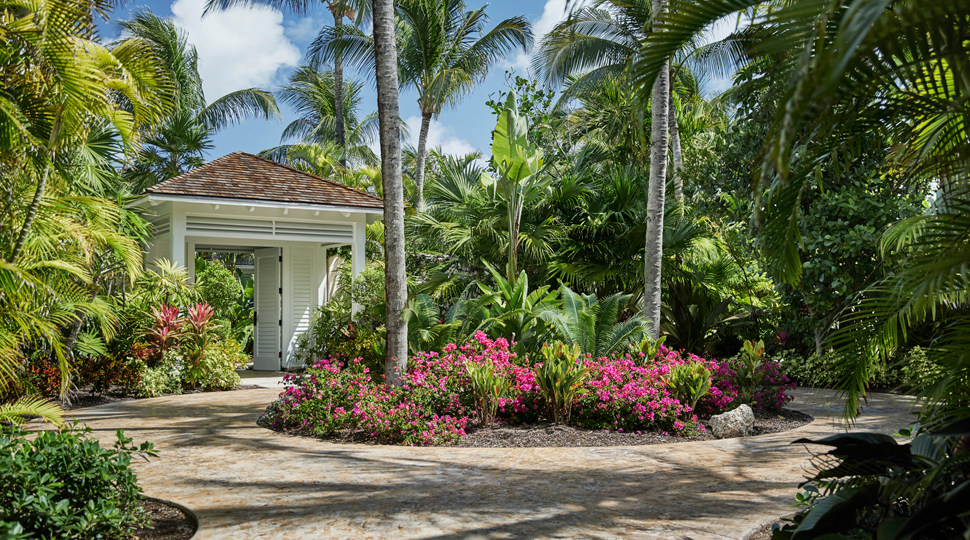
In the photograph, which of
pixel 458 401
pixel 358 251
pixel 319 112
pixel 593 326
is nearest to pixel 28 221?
pixel 458 401

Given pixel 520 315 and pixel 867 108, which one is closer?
pixel 867 108

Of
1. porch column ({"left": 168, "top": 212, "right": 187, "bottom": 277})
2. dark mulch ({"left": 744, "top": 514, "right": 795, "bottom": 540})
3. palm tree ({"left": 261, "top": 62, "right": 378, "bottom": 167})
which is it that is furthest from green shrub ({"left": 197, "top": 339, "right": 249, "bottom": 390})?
palm tree ({"left": 261, "top": 62, "right": 378, "bottom": 167})

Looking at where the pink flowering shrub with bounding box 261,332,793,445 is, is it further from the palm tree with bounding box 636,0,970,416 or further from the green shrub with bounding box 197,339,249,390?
the green shrub with bounding box 197,339,249,390

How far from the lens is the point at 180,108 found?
81.9 ft

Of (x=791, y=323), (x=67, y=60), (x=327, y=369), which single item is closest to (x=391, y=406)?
(x=327, y=369)

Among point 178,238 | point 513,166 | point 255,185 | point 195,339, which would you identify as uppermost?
point 255,185

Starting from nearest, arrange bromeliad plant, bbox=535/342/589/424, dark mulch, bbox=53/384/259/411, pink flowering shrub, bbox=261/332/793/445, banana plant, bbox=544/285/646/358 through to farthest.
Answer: pink flowering shrub, bbox=261/332/793/445, bromeliad plant, bbox=535/342/589/424, banana plant, bbox=544/285/646/358, dark mulch, bbox=53/384/259/411

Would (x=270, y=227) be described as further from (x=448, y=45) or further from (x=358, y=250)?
(x=448, y=45)

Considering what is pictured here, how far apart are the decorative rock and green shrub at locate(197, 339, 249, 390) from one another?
8.67 metres

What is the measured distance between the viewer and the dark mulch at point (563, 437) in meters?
7.31

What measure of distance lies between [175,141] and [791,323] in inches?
839

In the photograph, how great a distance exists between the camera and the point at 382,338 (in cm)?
1241

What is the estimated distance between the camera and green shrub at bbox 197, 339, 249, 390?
12.5 m

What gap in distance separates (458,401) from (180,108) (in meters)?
21.1
